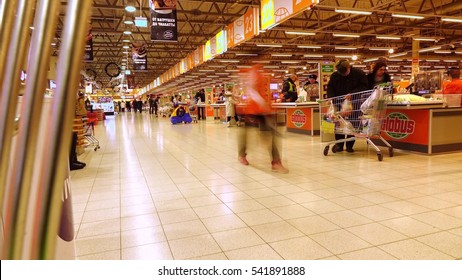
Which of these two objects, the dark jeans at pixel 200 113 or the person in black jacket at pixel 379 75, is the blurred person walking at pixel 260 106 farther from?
the dark jeans at pixel 200 113

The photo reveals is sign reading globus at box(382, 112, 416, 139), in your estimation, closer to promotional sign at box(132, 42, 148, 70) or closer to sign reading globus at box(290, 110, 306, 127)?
sign reading globus at box(290, 110, 306, 127)

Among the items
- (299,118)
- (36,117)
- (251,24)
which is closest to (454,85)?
(299,118)

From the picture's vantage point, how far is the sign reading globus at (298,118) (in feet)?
31.1

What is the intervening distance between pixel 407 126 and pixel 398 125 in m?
0.20

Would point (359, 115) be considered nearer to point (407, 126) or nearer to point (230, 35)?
point (407, 126)

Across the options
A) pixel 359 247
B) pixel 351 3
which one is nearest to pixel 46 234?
pixel 359 247

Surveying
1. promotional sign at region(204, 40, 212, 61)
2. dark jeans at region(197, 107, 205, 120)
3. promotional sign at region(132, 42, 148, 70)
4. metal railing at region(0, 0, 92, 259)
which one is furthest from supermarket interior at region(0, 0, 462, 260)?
dark jeans at region(197, 107, 205, 120)

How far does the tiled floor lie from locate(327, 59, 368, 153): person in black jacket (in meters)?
1.19

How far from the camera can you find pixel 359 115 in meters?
5.76

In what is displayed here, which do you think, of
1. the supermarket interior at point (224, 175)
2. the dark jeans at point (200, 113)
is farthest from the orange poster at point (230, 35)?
the dark jeans at point (200, 113)

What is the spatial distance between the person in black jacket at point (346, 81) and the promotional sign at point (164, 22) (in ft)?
15.3

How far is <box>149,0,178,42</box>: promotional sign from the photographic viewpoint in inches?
350

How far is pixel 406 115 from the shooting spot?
605 cm
